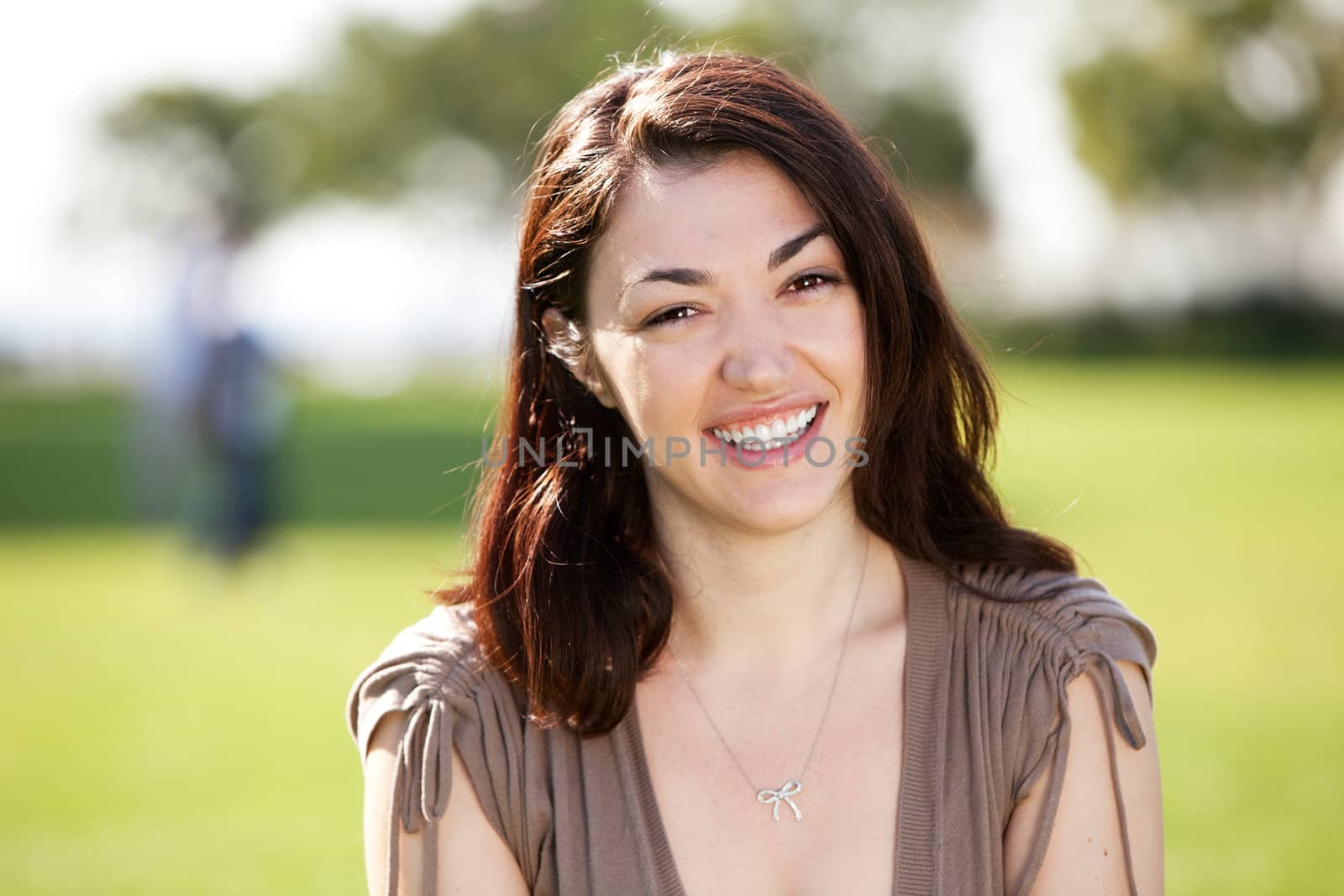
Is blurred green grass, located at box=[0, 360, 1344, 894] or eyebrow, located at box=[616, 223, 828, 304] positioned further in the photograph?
blurred green grass, located at box=[0, 360, 1344, 894]

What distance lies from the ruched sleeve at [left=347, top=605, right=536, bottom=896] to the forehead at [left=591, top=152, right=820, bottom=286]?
2.58ft

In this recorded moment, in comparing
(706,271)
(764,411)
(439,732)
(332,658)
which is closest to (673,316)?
(706,271)

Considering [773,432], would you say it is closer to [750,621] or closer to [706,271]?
[706,271]

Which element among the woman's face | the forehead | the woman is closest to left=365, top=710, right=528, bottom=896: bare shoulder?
the woman

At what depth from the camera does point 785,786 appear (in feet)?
8.06

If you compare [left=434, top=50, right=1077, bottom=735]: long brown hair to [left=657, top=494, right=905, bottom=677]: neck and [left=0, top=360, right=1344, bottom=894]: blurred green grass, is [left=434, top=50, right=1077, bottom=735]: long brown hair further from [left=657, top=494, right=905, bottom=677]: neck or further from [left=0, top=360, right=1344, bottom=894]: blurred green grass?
[left=0, top=360, right=1344, bottom=894]: blurred green grass

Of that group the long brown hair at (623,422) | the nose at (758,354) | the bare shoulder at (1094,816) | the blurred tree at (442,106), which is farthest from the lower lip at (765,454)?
the blurred tree at (442,106)

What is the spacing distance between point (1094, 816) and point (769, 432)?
86 centimetres

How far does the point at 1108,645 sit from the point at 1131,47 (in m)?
44.4

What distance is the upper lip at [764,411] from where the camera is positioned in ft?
7.71

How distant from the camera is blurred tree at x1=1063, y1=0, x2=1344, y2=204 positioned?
39.5 meters

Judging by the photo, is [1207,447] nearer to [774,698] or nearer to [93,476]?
[93,476]

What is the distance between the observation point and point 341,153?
5288 cm

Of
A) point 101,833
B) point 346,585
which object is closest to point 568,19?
point 346,585
